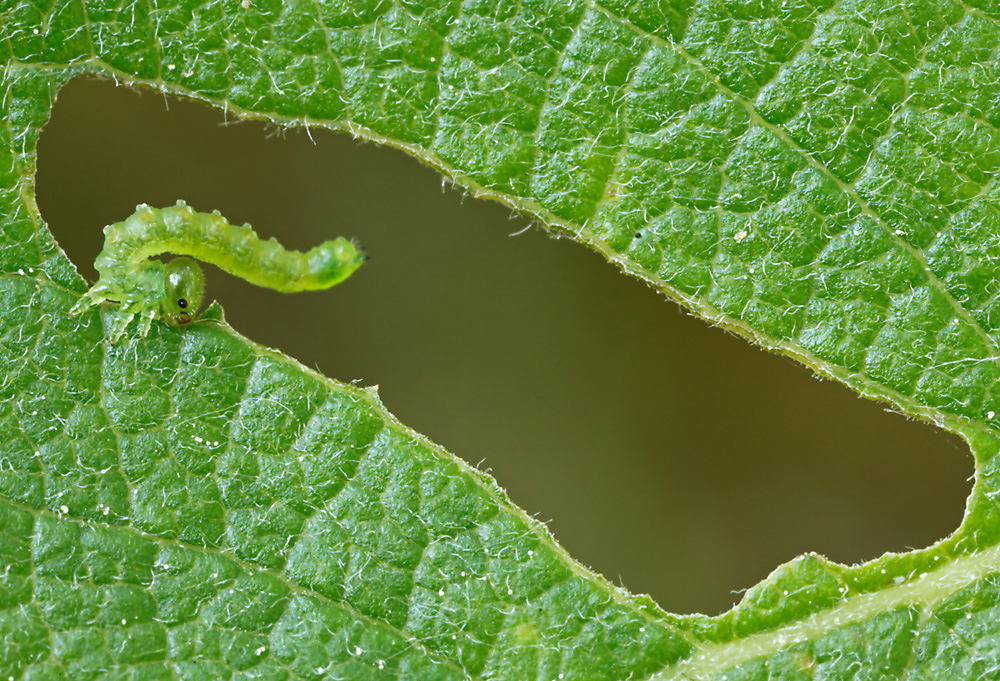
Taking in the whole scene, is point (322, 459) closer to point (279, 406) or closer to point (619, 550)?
point (279, 406)

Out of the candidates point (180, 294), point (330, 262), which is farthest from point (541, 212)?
point (180, 294)

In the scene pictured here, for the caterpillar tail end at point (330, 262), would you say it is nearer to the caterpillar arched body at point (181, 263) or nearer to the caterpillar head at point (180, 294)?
the caterpillar arched body at point (181, 263)

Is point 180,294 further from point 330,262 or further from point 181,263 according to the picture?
point 330,262

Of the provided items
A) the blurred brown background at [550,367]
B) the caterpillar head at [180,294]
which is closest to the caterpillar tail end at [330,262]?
the caterpillar head at [180,294]

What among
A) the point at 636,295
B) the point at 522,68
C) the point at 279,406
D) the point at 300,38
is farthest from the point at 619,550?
the point at 300,38

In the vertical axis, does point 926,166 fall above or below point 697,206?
above

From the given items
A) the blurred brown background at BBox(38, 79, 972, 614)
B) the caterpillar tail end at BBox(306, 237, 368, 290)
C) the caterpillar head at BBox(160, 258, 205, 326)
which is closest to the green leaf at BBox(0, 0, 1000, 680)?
the caterpillar head at BBox(160, 258, 205, 326)
